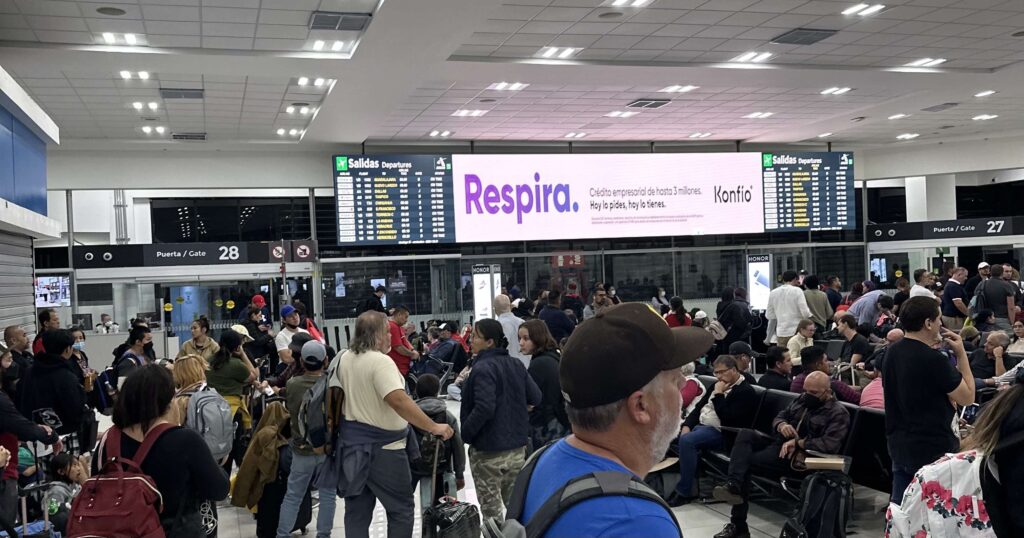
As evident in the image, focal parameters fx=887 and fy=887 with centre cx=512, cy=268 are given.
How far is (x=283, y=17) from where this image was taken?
886 centimetres

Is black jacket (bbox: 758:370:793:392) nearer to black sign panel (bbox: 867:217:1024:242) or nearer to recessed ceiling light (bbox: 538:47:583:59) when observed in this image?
recessed ceiling light (bbox: 538:47:583:59)

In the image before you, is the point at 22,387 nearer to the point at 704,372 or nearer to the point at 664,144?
the point at 704,372

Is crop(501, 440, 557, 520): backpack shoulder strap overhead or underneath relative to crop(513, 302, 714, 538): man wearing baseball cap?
underneath

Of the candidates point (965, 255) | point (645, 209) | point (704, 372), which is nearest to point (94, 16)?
point (704, 372)

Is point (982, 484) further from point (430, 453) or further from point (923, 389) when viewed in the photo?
point (430, 453)

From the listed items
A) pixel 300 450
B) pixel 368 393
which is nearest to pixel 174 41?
pixel 300 450

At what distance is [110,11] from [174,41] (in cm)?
109

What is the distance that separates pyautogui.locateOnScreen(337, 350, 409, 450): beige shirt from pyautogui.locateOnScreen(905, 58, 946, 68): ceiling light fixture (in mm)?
10371

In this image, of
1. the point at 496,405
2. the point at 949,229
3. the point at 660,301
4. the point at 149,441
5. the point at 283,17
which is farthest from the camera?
the point at 949,229

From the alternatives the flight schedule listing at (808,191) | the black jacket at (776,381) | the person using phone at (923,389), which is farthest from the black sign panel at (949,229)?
the person using phone at (923,389)

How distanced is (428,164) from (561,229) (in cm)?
284

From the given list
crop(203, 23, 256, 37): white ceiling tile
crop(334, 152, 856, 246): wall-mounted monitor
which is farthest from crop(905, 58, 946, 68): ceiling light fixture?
crop(203, 23, 256, 37): white ceiling tile

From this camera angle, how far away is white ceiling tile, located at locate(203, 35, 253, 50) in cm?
950

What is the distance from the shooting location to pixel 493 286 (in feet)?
57.8
